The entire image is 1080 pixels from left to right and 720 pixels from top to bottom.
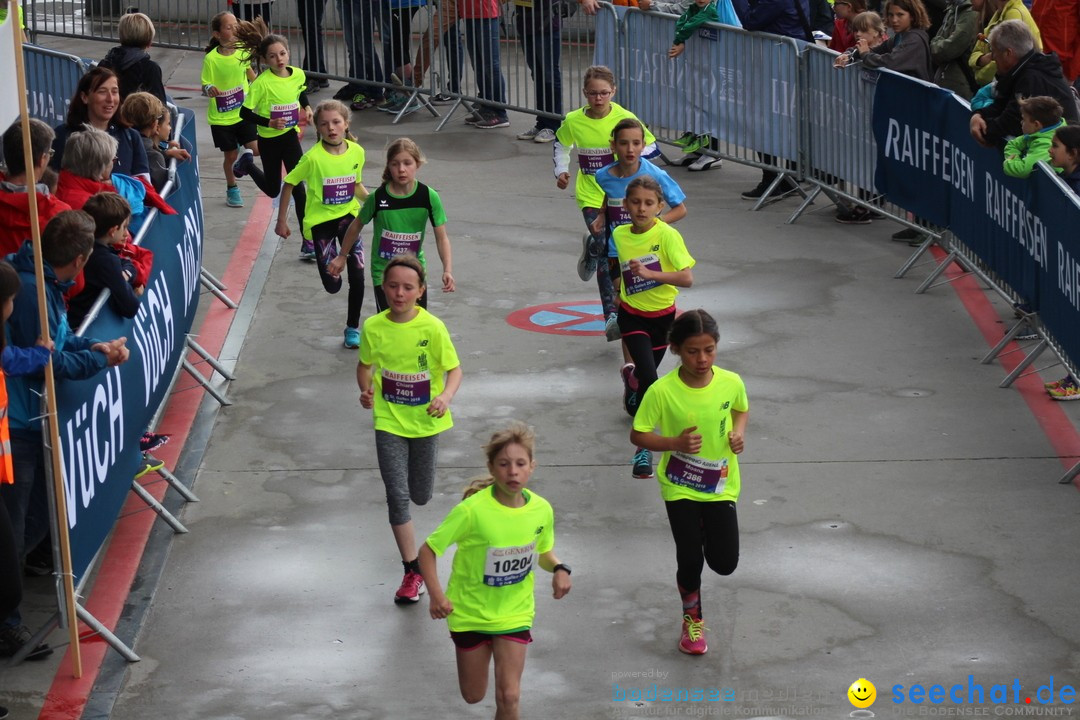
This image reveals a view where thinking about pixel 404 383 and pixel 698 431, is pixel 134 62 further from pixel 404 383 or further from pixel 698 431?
pixel 698 431

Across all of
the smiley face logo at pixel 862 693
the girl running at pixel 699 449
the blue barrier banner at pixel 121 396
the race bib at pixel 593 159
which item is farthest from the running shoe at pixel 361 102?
the smiley face logo at pixel 862 693

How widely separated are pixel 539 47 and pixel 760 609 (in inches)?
470

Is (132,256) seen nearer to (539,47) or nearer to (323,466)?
(323,466)

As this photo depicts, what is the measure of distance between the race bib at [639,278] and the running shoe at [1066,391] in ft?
9.77

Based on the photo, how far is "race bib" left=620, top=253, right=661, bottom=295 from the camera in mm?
9547

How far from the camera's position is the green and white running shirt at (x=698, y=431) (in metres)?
7.21

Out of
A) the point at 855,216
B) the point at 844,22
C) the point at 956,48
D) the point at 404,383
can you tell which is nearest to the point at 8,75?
the point at 404,383

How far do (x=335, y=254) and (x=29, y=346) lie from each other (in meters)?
4.92

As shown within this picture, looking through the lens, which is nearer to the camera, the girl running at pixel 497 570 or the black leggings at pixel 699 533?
the girl running at pixel 497 570

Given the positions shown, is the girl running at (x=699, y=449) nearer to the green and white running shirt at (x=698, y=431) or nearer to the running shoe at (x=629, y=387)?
the green and white running shirt at (x=698, y=431)

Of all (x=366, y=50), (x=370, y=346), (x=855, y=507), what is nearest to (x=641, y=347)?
(x=855, y=507)

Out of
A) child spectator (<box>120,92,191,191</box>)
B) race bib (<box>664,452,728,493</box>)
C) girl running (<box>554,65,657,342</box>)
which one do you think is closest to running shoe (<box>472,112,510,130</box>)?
girl running (<box>554,65,657,342</box>)

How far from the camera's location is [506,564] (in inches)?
249

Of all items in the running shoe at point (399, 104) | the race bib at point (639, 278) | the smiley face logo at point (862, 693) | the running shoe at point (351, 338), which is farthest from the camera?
the running shoe at point (399, 104)
